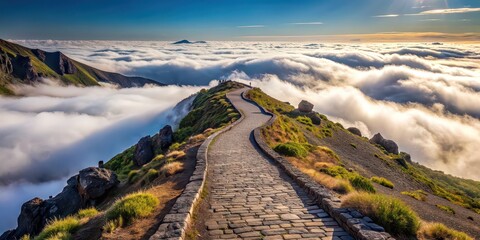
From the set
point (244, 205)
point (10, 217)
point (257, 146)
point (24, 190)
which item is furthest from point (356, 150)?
point (24, 190)

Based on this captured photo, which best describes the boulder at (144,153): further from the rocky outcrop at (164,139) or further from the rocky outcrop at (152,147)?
the rocky outcrop at (164,139)

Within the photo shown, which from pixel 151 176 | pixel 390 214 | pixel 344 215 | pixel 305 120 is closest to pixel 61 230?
pixel 151 176

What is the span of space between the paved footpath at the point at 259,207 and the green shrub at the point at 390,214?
106 centimetres

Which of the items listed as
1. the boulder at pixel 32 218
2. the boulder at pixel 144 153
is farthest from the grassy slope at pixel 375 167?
the boulder at pixel 32 218

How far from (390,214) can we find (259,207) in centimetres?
Result: 381

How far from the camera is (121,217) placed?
8969 mm

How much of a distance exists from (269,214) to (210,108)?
149ft

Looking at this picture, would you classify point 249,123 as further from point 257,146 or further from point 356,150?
point 356,150

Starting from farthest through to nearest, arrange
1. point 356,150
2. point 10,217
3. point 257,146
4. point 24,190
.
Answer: point 24,190
point 10,217
point 356,150
point 257,146

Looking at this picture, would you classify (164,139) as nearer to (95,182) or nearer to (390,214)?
(95,182)

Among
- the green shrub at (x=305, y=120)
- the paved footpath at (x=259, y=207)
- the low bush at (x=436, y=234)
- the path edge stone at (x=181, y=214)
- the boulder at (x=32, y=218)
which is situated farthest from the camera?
the green shrub at (x=305, y=120)

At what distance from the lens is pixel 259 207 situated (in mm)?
10031

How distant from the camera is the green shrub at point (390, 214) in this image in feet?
27.5

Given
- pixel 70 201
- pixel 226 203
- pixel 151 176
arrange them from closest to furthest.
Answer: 1. pixel 226 203
2. pixel 151 176
3. pixel 70 201
